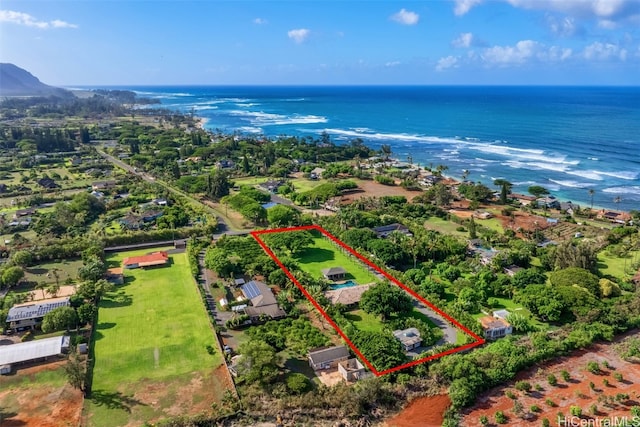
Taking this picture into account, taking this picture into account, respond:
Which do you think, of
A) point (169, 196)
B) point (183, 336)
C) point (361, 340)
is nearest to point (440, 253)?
point (361, 340)

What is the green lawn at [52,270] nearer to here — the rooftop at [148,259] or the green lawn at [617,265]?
the rooftop at [148,259]

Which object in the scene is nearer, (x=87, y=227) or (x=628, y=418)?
(x=628, y=418)

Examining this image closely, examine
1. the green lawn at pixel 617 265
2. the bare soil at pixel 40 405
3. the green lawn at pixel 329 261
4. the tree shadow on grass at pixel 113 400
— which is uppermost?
the green lawn at pixel 617 265

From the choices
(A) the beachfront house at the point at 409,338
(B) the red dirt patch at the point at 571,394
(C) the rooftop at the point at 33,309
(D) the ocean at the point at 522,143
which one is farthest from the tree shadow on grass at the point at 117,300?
(D) the ocean at the point at 522,143

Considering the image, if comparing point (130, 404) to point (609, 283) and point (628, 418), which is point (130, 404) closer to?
point (628, 418)

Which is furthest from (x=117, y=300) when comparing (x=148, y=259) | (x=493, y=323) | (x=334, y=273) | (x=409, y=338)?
(x=493, y=323)

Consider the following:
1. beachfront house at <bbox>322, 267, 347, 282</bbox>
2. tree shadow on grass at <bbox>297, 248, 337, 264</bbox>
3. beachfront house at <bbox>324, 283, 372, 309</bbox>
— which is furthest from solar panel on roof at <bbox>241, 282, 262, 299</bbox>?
tree shadow on grass at <bbox>297, 248, 337, 264</bbox>

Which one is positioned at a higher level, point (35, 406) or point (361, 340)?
point (361, 340)
